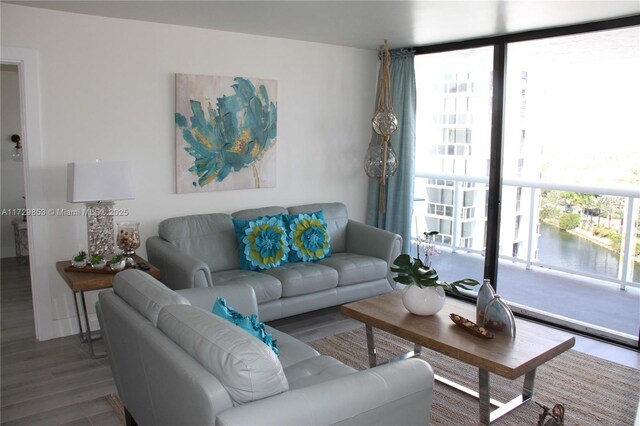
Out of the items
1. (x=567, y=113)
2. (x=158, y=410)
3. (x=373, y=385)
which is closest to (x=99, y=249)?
(x=158, y=410)

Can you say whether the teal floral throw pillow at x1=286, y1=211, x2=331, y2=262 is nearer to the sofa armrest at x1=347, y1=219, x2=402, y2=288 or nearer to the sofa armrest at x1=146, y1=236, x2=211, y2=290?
the sofa armrest at x1=347, y1=219, x2=402, y2=288

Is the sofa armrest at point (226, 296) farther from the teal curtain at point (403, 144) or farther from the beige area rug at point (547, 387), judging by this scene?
the teal curtain at point (403, 144)

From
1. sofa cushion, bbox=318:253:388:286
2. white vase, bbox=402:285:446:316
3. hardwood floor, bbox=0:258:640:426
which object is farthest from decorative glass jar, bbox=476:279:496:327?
sofa cushion, bbox=318:253:388:286

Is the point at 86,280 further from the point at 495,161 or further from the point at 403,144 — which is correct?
the point at 495,161

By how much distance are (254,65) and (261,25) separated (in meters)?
0.51

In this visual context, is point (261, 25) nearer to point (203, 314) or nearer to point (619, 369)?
point (203, 314)

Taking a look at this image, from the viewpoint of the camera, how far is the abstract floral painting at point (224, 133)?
4.42m

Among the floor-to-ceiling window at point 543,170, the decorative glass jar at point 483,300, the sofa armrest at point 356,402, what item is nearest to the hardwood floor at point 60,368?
the floor-to-ceiling window at point 543,170

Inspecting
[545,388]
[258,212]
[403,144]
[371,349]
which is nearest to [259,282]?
[258,212]

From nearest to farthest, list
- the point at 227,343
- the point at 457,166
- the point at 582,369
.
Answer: the point at 227,343 → the point at 582,369 → the point at 457,166

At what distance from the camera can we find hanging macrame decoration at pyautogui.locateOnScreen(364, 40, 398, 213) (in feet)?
16.6

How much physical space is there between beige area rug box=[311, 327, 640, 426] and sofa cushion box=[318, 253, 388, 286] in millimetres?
554

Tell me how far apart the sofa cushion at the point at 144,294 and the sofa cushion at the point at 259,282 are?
1335 millimetres

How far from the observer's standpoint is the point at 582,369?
3584 millimetres
